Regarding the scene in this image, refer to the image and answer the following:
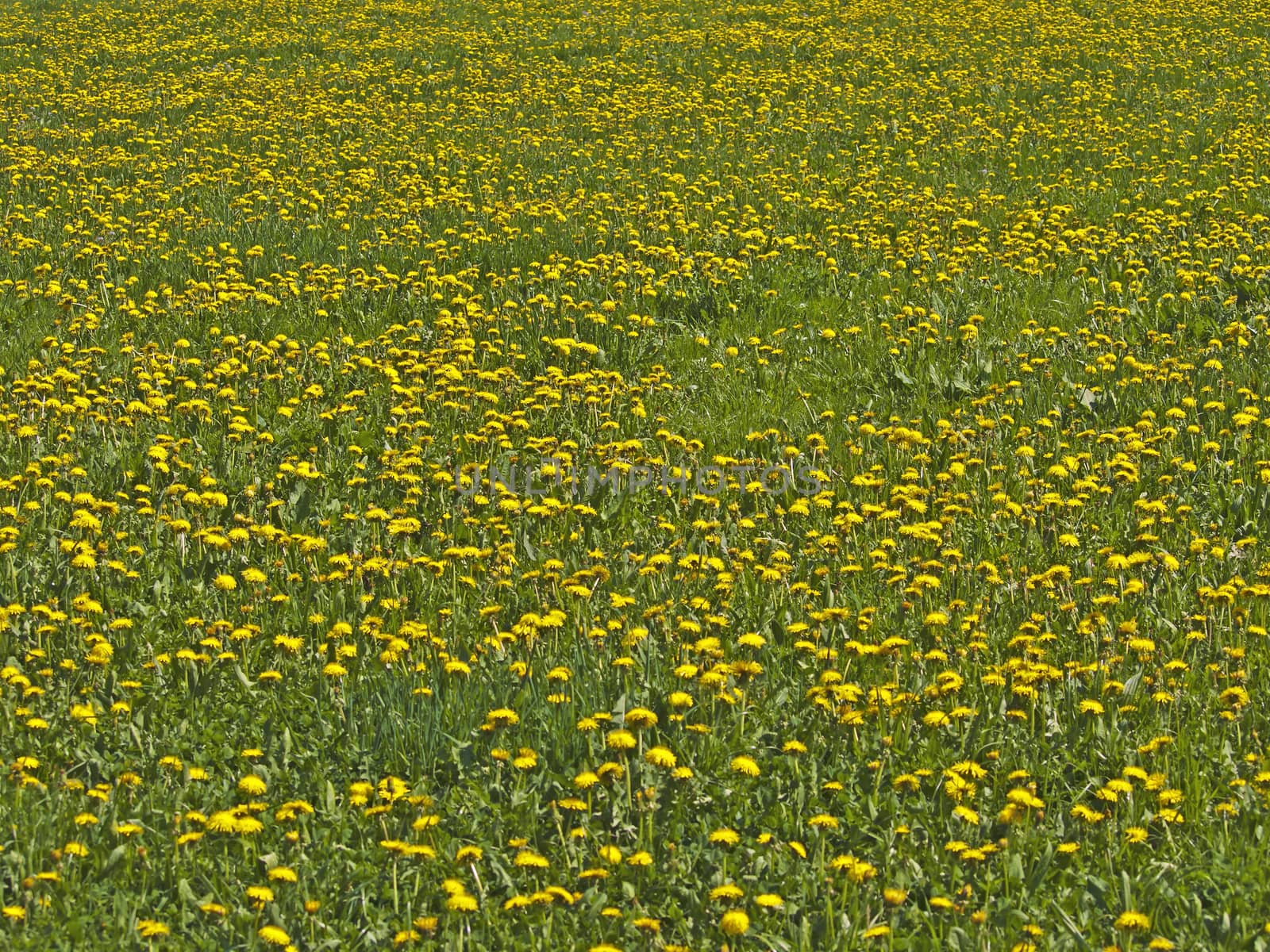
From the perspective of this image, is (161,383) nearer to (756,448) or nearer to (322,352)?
(322,352)

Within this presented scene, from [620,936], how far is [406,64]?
1593 cm

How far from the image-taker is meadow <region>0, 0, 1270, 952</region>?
351 cm

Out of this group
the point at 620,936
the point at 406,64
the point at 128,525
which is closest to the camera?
the point at 620,936

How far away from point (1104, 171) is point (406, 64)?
9.70 meters

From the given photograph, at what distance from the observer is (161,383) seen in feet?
22.5

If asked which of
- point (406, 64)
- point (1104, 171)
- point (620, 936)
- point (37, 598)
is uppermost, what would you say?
point (406, 64)

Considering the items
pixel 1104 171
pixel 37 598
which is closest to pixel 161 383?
pixel 37 598

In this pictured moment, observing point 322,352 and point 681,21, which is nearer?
point 322,352

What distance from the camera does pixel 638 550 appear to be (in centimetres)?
555

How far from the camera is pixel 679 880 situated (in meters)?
3.54

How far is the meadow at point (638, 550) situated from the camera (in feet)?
11.5

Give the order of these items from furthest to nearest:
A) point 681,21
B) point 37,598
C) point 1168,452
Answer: point 681,21
point 1168,452
point 37,598

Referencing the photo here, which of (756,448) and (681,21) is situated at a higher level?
(681,21)

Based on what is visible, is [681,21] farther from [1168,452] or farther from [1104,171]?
[1168,452]
